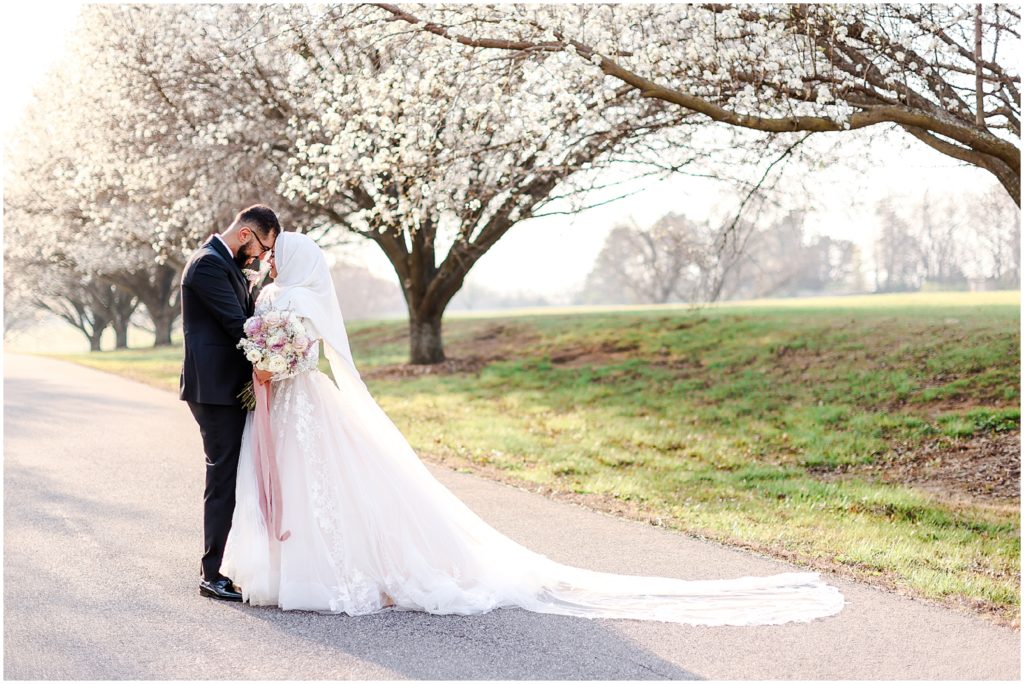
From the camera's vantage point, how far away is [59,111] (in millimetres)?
20922

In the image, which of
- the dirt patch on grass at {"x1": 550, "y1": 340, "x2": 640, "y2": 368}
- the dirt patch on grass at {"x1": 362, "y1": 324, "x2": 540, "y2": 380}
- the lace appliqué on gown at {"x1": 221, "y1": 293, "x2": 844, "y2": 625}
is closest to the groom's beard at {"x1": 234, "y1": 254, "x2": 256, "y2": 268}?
the lace appliqué on gown at {"x1": 221, "y1": 293, "x2": 844, "y2": 625}

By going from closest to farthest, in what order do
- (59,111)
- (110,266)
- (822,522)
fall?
(822,522), (59,111), (110,266)

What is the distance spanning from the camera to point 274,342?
522 cm

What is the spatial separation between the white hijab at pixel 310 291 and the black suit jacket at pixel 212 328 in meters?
0.29

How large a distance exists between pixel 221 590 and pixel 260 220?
2.28 meters

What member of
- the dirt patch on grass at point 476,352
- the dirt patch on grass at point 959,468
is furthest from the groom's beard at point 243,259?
the dirt patch on grass at point 476,352

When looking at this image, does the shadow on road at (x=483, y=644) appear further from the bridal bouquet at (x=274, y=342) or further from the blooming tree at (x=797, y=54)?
the blooming tree at (x=797, y=54)

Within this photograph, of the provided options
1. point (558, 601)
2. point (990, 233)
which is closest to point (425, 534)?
point (558, 601)

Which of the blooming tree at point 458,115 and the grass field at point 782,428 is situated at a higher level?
the blooming tree at point 458,115

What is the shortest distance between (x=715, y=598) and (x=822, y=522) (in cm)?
304

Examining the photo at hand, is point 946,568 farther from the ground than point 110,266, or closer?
closer

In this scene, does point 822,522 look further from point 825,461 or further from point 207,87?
point 207,87

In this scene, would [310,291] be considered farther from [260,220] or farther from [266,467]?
[266,467]

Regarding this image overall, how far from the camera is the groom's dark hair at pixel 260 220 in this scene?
5473 millimetres
